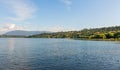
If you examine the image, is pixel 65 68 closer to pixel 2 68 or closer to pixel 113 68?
pixel 113 68

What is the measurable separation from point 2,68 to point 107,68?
2629 cm

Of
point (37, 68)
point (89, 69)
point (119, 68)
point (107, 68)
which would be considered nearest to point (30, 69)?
point (37, 68)

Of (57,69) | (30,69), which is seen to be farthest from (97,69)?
(30,69)

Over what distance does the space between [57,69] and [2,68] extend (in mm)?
13770

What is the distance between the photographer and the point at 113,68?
46812mm

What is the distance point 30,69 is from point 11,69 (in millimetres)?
4573

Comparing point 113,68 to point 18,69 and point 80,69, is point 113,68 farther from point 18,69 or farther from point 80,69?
point 18,69

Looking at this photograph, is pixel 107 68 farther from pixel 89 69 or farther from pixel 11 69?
pixel 11 69

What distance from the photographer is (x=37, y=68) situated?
46875mm

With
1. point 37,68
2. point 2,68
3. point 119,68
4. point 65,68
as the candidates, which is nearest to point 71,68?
point 65,68

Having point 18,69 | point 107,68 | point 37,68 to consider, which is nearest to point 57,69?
point 37,68

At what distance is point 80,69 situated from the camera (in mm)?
45562

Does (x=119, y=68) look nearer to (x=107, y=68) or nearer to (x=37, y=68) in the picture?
(x=107, y=68)

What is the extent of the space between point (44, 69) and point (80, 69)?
28.9ft
